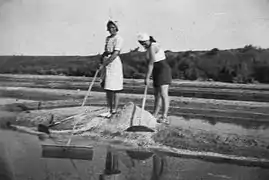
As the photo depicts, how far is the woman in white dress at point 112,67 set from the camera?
3732 mm

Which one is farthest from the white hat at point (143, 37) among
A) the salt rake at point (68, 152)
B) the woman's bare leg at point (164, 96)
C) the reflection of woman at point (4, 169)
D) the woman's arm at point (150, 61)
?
the reflection of woman at point (4, 169)

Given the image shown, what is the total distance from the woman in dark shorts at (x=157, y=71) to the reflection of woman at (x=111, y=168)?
33.5 inches

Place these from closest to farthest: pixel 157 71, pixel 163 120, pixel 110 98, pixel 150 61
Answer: pixel 150 61
pixel 157 71
pixel 163 120
pixel 110 98

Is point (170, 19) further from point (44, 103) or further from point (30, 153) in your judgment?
point (44, 103)

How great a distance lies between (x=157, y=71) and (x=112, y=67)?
0.45m

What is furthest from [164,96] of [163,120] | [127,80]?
[127,80]

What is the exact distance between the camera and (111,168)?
292 cm

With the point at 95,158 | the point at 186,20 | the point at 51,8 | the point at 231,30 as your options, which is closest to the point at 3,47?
the point at 51,8

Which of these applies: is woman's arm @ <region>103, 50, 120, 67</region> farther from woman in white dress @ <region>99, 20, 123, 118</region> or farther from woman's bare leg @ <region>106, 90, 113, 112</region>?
woman's bare leg @ <region>106, 90, 113, 112</region>

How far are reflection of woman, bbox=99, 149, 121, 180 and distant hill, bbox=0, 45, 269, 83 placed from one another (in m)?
1.03

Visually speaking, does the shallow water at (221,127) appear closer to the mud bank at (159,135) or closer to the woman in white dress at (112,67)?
the mud bank at (159,135)

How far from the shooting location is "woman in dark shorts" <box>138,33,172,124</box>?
3.65m

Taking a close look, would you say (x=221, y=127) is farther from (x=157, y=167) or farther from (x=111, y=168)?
(x=111, y=168)

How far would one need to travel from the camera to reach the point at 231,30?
3348mm
